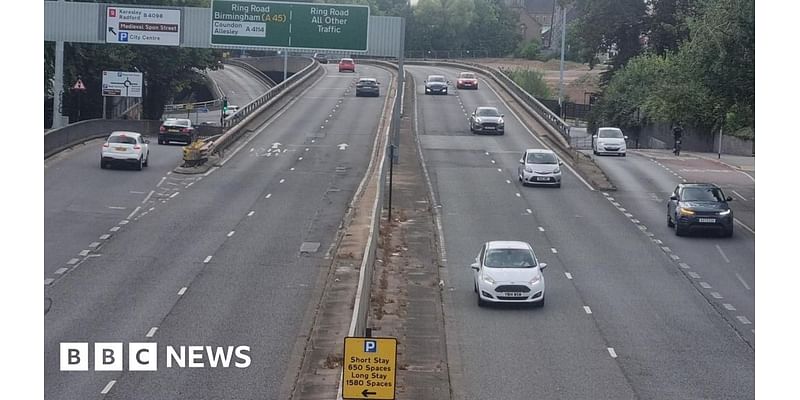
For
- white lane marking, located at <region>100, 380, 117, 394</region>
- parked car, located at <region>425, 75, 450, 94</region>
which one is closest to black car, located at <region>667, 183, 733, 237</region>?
white lane marking, located at <region>100, 380, 117, 394</region>

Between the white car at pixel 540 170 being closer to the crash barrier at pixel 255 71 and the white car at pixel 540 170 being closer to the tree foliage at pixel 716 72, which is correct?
the tree foliage at pixel 716 72

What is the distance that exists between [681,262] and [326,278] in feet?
33.4

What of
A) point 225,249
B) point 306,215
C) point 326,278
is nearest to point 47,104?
point 306,215

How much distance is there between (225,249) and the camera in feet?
109

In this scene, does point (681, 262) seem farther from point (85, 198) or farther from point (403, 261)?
point (85, 198)

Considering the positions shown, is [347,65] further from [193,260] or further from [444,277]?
[444,277]

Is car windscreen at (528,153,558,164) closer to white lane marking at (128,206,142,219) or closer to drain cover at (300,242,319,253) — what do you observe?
drain cover at (300,242,319,253)

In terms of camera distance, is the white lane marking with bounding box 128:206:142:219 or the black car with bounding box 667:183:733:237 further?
the white lane marking with bounding box 128:206:142:219

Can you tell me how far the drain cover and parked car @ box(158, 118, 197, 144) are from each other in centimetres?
2853

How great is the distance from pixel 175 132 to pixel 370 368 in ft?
156

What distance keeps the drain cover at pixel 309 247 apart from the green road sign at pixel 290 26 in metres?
24.4

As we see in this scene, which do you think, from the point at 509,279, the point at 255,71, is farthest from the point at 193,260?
the point at 255,71

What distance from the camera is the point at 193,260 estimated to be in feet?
104

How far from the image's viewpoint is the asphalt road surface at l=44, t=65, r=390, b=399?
2103cm
